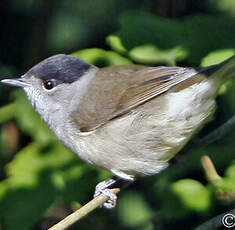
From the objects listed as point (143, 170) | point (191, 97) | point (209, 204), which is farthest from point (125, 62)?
point (209, 204)

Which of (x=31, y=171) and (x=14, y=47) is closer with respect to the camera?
(x=31, y=171)

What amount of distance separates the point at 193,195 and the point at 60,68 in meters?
1.23

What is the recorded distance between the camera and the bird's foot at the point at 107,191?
11.0 ft

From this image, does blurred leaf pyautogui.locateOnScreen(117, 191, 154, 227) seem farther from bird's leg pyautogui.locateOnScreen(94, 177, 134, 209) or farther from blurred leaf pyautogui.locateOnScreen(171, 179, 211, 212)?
blurred leaf pyautogui.locateOnScreen(171, 179, 211, 212)

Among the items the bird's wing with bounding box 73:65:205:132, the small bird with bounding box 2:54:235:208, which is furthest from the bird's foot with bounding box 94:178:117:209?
the bird's wing with bounding box 73:65:205:132

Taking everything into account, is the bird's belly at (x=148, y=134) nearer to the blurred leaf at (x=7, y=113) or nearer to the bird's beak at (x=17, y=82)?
the blurred leaf at (x=7, y=113)

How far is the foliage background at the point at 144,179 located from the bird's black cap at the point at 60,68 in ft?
0.27

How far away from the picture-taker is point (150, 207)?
3.96 metres

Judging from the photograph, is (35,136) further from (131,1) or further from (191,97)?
(131,1)

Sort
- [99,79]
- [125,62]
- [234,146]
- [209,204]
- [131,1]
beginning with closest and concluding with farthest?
[209,204] < [234,146] < [125,62] < [99,79] < [131,1]

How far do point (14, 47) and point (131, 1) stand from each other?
3.31ft

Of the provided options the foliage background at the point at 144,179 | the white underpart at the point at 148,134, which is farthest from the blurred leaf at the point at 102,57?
the white underpart at the point at 148,134

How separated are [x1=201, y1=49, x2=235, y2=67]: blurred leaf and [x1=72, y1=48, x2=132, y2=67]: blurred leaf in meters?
0.46

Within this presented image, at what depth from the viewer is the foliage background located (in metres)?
3.14
